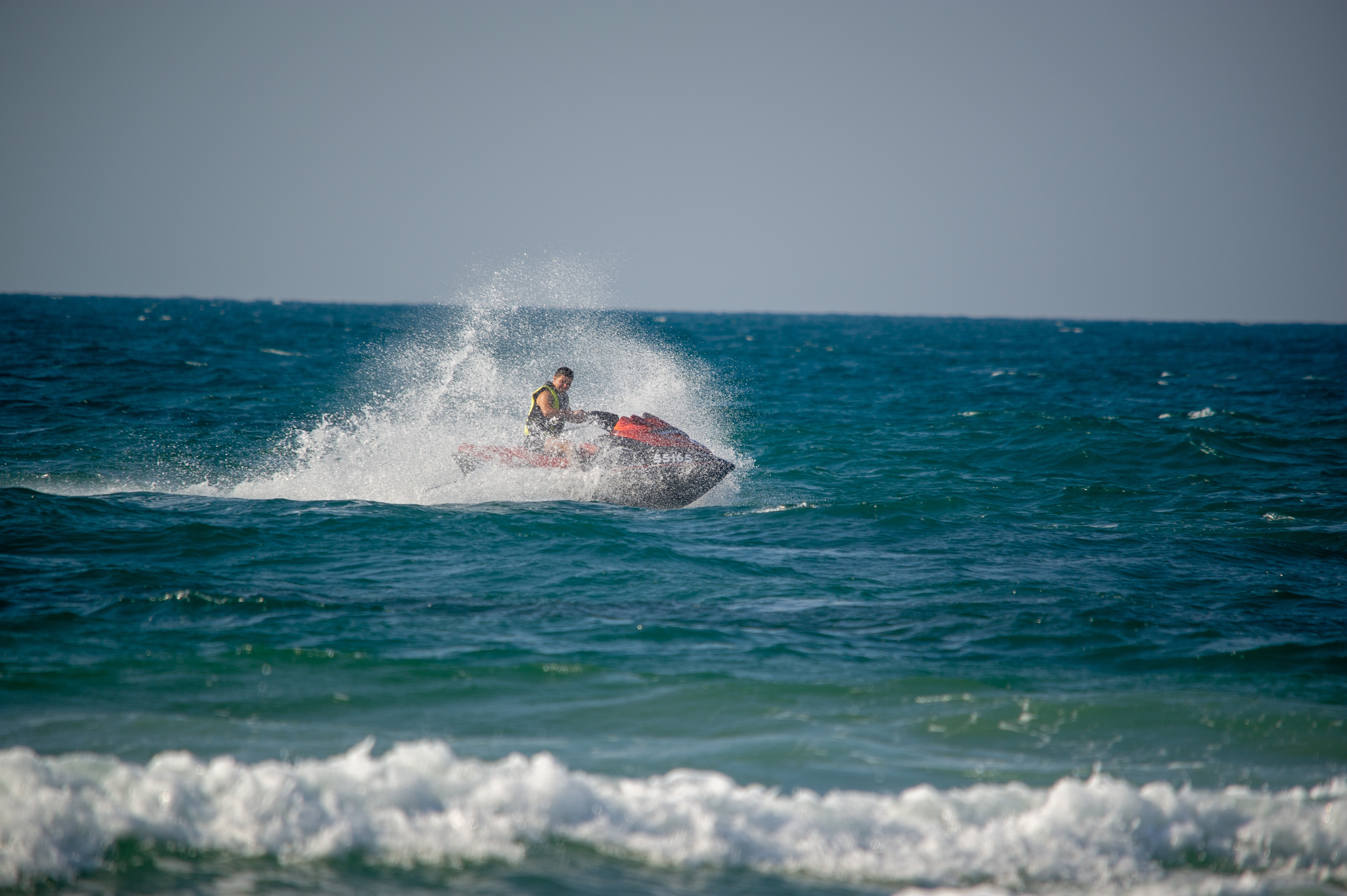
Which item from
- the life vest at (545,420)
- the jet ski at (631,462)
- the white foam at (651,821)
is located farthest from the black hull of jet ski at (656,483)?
the white foam at (651,821)

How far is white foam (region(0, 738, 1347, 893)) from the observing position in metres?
3.87

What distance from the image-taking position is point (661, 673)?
570 centimetres

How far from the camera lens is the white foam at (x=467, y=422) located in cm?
1108

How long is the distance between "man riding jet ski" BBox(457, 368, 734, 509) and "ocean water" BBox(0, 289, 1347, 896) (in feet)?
0.79

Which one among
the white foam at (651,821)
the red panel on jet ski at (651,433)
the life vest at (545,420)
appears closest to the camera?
the white foam at (651,821)

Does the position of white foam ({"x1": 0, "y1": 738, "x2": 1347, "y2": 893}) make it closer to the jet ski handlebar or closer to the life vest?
the life vest

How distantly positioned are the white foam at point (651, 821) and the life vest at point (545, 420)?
22.0ft

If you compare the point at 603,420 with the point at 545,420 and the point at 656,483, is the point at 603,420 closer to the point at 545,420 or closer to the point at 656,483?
the point at 545,420

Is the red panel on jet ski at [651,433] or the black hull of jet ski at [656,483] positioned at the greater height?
the red panel on jet ski at [651,433]

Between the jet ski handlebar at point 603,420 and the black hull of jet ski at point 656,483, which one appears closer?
the black hull of jet ski at point 656,483

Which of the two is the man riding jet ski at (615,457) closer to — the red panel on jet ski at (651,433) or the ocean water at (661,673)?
the red panel on jet ski at (651,433)

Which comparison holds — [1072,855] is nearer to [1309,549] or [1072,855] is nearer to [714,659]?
[714,659]

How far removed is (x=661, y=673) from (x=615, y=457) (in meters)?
5.43

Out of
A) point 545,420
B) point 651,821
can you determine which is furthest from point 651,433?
point 651,821
